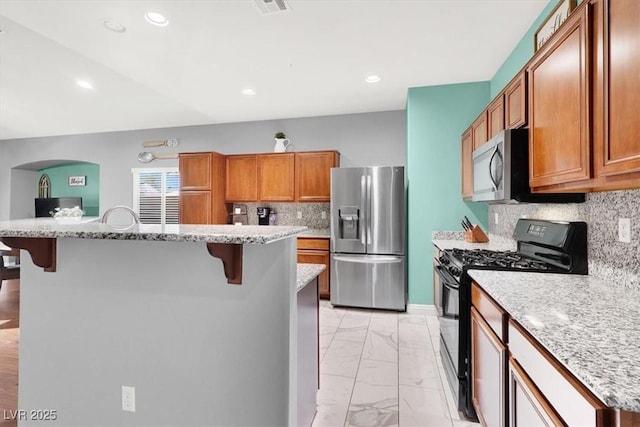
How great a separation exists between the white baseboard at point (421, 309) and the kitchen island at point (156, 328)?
8.95 ft

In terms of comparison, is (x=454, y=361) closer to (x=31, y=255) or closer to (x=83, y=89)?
(x=31, y=255)

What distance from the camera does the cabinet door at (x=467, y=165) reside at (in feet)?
10.5

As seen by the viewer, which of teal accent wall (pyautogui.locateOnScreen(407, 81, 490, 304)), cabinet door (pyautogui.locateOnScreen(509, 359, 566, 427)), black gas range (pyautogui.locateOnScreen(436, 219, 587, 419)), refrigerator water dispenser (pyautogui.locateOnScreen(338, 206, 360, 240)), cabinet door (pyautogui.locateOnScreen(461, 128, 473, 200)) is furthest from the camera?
refrigerator water dispenser (pyautogui.locateOnScreen(338, 206, 360, 240))

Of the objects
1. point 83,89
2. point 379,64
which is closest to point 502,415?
point 379,64

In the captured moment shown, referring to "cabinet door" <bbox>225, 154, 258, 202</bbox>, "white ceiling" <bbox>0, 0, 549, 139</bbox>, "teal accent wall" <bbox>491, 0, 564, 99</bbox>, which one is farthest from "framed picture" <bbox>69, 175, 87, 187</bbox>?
"teal accent wall" <bbox>491, 0, 564, 99</bbox>

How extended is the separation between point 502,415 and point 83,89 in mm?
5510

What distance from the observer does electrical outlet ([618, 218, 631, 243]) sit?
1448 mm

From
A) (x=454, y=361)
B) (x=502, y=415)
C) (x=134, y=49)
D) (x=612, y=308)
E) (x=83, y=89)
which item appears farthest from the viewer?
(x=83, y=89)

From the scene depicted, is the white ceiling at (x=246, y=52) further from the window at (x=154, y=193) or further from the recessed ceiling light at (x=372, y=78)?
the window at (x=154, y=193)

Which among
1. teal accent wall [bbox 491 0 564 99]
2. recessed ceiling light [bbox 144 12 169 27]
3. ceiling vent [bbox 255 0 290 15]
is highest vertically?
recessed ceiling light [bbox 144 12 169 27]

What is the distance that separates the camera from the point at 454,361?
205 cm

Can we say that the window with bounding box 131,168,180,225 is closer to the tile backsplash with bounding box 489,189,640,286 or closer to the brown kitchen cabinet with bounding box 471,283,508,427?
the brown kitchen cabinet with bounding box 471,283,508,427

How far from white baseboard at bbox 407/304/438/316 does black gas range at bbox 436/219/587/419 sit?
1542 mm

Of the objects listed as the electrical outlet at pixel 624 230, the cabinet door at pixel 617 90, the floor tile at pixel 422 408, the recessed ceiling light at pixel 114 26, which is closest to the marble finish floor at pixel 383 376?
the floor tile at pixel 422 408
